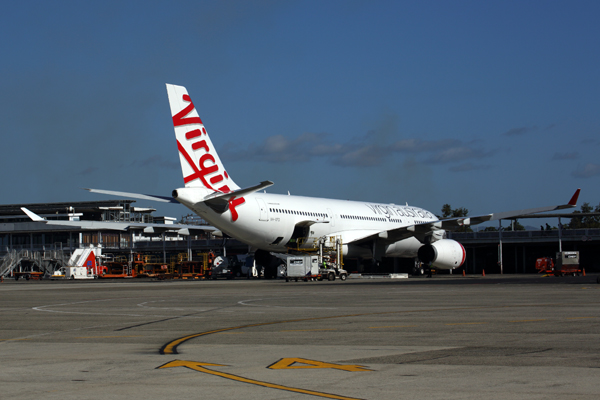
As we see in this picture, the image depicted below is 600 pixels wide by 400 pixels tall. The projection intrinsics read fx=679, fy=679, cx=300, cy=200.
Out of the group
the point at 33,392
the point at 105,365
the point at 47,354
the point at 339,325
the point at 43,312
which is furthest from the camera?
the point at 43,312

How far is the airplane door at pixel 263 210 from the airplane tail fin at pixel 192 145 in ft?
7.88

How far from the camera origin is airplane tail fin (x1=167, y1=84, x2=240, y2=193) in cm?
3431

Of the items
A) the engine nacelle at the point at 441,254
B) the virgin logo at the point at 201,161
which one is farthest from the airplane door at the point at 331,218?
the virgin logo at the point at 201,161

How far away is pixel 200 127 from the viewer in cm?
3538

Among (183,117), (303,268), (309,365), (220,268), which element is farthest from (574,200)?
(309,365)

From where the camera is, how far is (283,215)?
38.8 meters

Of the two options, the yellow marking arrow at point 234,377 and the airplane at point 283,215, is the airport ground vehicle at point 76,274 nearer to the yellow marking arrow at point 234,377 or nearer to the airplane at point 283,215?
the airplane at point 283,215

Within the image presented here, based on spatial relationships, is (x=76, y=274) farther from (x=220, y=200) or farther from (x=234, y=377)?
(x=234, y=377)

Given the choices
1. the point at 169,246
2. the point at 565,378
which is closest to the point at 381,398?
the point at 565,378

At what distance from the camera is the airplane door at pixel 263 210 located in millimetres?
37281

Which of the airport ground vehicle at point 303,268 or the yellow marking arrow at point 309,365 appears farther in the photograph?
the airport ground vehicle at point 303,268

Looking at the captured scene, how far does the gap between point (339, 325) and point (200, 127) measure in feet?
79.3

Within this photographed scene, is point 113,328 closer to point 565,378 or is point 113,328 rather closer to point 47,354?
point 47,354

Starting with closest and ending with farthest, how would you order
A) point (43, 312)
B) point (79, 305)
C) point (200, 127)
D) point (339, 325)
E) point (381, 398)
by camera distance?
1. point (381, 398)
2. point (339, 325)
3. point (43, 312)
4. point (79, 305)
5. point (200, 127)
